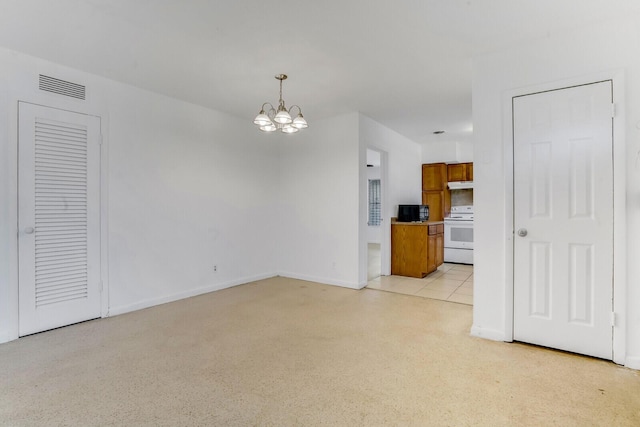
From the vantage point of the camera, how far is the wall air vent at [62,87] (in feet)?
9.74

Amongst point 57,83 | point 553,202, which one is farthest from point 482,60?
point 57,83

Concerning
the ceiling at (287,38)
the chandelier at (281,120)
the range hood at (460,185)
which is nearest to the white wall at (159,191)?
the ceiling at (287,38)

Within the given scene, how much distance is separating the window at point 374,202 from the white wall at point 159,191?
19.0 feet

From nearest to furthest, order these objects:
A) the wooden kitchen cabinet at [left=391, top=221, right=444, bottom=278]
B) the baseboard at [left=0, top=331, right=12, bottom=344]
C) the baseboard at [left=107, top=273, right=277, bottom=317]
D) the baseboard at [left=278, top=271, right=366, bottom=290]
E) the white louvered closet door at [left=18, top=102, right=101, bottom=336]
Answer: the baseboard at [left=0, top=331, right=12, bottom=344], the white louvered closet door at [left=18, top=102, right=101, bottom=336], the baseboard at [left=107, top=273, right=277, bottom=317], the baseboard at [left=278, top=271, right=366, bottom=290], the wooden kitchen cabinet at [left=391, top=221, right=444, bottom=278]

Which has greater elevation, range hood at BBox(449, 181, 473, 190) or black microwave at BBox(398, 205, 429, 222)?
range hood at BBox(449, 181, 473, 190)

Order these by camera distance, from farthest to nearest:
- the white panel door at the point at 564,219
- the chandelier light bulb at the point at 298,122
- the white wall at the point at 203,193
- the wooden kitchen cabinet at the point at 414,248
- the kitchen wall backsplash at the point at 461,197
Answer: the kitchen wall backsplash at the point at 461,197, the wooden kitchen cabinet at the point at 414,248, the chandelier light bulb at the point at 298,122, the white wall at the point at 203,193, the white panel door at the point at 564,219

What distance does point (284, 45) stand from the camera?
8.79 feet

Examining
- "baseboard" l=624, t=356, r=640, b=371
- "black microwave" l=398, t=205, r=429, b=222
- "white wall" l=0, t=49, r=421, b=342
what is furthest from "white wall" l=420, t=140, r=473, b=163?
"baseboard" l=624, t=356, r=640, b=371

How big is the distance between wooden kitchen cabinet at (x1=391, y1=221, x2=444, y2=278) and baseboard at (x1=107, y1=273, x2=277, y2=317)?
7.37 feet

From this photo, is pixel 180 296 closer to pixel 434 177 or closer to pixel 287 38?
pixel 287 38

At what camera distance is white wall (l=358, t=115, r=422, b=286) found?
4656 millimetres

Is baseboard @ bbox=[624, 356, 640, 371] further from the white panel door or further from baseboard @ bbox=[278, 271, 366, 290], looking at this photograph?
baseboard @ bbox=[278, 271, 366, 290]

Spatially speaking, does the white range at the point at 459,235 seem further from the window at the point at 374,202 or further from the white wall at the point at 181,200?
the white wall at the point at 181,200

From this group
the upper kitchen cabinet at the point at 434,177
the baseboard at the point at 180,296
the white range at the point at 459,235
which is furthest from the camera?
the upper kitchen cabinet at the point at 434,177
